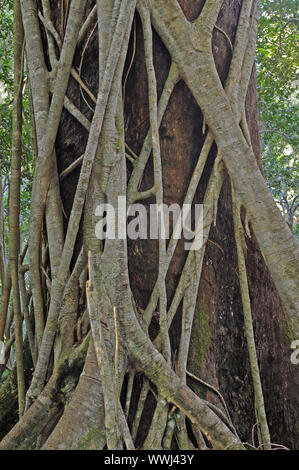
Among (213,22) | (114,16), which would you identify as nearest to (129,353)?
(114,16)

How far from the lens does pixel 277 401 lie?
2.01 metres

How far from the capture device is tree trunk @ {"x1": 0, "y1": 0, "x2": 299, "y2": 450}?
149cm

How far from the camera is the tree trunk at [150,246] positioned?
1492 millimetres

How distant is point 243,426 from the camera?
70.4 inches

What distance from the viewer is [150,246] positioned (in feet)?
5.64

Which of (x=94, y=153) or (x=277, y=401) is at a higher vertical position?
(x=94, y=153)
